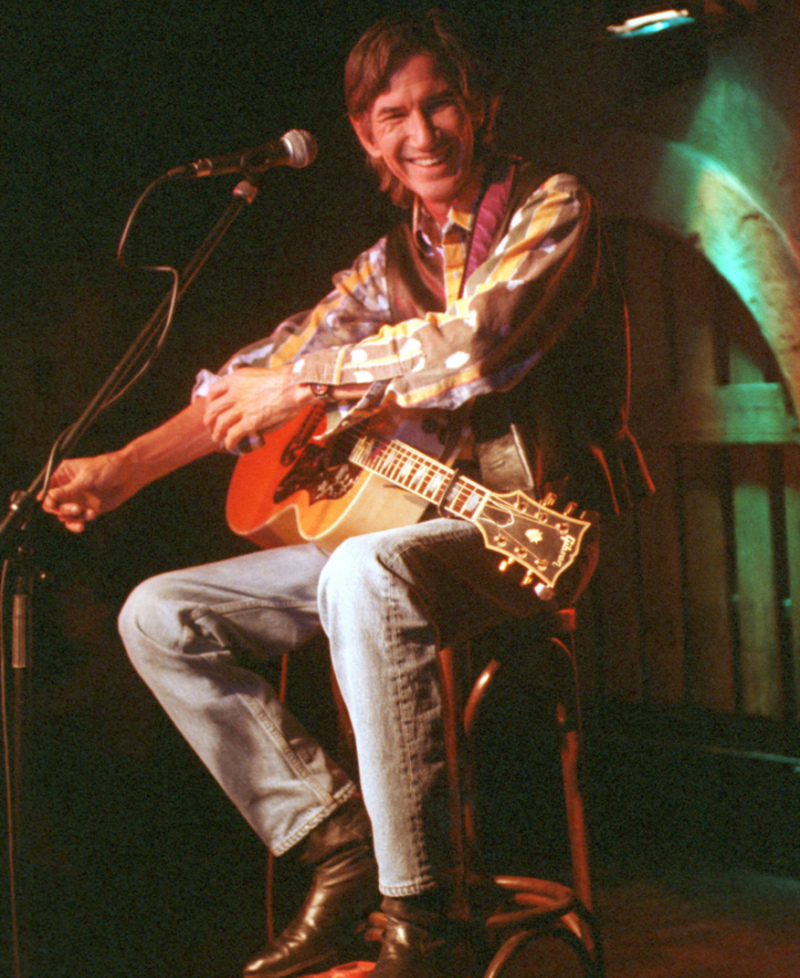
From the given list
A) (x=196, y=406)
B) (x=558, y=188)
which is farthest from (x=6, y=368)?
(x=558, y=188)

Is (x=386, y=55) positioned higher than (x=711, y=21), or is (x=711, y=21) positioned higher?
(x=711, y=21)

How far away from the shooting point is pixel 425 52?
6.73 ft

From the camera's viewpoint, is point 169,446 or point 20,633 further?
point 169,446

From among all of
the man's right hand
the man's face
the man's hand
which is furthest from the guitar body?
the man's face

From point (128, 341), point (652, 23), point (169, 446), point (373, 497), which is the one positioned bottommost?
point (373, 497)

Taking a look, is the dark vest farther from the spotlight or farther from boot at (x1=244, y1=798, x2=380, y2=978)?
the spotlight

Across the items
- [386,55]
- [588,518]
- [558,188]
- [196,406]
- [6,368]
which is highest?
[386,55]

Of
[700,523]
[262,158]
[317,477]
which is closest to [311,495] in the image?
[317,477]

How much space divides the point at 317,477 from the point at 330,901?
87 cm

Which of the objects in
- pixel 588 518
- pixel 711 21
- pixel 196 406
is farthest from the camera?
pixel 711 21

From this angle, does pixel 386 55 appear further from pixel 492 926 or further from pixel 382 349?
pixel 492 926

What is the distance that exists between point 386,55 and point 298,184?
1265 mm

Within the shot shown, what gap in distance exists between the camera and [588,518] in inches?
66.8

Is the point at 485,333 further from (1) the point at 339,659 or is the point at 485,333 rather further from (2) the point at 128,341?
(2) the point at 128,341
